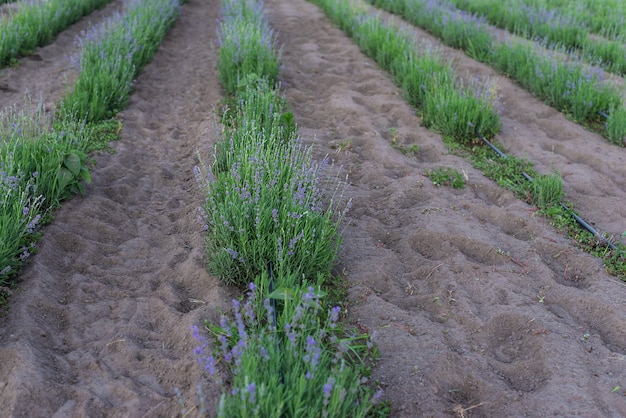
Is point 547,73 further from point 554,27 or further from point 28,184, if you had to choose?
point 28,184

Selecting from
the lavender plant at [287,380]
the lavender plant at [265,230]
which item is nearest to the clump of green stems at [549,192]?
the lavender plant at [265,230]

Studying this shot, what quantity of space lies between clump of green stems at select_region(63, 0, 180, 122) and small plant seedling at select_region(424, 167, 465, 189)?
114 inches

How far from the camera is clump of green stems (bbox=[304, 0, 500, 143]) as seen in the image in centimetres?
548

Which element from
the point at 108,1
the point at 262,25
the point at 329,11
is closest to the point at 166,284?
the point at 262,25

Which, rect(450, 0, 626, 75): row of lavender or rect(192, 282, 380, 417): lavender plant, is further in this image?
rect(450, 0, 626, 75): row of lavender

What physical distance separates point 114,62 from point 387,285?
13.9ft

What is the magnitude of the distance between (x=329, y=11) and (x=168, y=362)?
827 cm

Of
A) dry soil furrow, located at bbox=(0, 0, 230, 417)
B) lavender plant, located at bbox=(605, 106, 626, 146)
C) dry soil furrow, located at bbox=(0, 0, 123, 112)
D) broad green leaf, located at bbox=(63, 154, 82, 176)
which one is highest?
broad green leaf, located at bbox=(63, 154, 82, 176)

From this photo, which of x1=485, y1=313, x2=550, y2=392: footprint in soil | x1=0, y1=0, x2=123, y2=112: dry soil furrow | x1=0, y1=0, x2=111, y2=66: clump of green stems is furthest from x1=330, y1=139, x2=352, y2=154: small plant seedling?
x1=0, y1=0, x2=111, y2=66: clump of green stems

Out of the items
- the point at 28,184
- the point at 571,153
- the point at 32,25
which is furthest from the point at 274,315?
the point at 32,25

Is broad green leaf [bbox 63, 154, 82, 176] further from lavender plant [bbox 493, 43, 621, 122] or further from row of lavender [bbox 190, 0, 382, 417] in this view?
lavender plant [bbox 493, 43, 621, 122]

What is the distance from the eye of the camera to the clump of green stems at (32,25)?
6605mm

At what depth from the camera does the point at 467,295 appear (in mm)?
3406

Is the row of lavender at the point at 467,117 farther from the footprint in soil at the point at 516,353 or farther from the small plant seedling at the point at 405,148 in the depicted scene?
the footprint in soil at the point at 516,353
